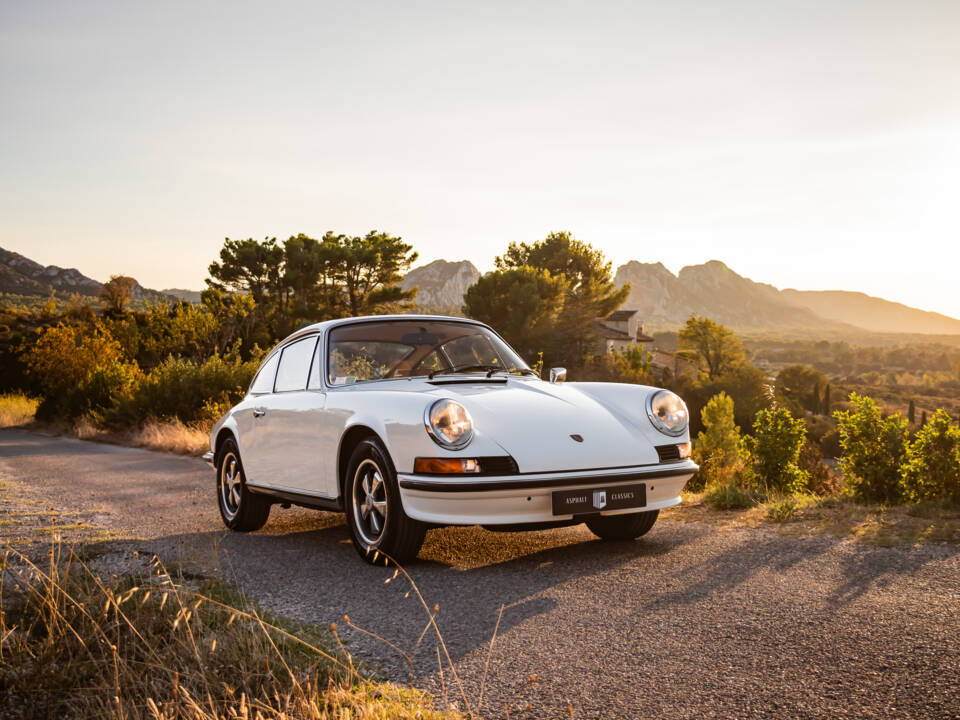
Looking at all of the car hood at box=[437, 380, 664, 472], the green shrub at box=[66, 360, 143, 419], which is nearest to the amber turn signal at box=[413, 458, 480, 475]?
the car hood at box=[437, 380, 664, 472]

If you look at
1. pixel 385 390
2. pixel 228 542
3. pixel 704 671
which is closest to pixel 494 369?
pixel 385 390

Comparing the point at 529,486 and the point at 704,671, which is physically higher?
the point at 529,486

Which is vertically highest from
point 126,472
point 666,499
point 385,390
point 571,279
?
point 571,279

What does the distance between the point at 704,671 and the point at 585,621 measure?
797 mm

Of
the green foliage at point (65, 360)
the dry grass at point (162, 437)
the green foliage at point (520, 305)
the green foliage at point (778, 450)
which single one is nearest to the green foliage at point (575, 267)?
the green foliage at point (520, 305)

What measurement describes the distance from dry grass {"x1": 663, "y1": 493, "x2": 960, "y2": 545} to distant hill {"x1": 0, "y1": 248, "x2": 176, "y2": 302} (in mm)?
113180

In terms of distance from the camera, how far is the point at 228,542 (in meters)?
6.39

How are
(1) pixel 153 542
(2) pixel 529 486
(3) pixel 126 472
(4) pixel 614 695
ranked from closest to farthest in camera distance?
(4) pixel 614 695 < (2) pixel 529 486 < (1) pixel 153 542 < (3) pixel 126 472

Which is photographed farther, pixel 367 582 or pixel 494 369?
pixel 494 369

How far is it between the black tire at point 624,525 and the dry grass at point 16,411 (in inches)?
1172

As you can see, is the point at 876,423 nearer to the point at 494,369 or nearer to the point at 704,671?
the point at 494,369

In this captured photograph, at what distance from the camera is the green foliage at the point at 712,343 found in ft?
332

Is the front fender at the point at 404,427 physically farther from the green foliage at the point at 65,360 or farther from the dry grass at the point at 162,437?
the green foliage at the point at 65,360

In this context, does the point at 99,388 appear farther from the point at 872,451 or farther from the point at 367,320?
the point at 872,451
